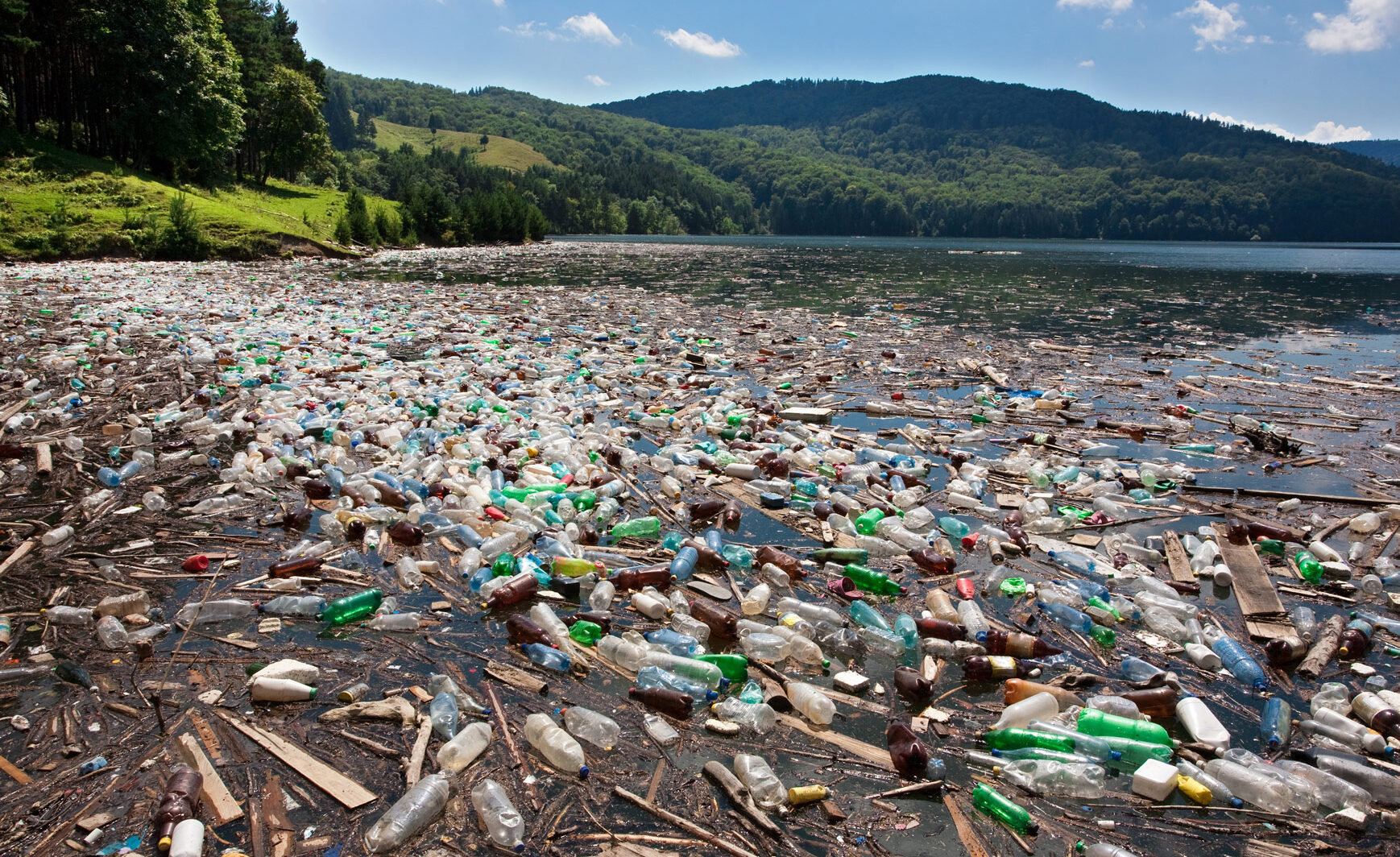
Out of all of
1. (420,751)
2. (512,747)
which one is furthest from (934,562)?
(420,751)

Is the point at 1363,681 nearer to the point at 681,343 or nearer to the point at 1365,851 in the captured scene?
the point at 1365,851

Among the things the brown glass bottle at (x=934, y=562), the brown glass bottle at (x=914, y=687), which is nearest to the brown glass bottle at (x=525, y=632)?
the brown glass bottle at (x=914, y=687)

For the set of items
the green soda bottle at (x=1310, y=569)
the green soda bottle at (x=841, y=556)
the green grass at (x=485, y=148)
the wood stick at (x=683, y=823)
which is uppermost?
the green grass at (x=485, y=148)

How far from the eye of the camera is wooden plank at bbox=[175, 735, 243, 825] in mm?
2846

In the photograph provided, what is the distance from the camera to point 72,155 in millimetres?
36062

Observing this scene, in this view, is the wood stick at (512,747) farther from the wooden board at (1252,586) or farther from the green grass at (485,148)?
the green grass at (485,148)

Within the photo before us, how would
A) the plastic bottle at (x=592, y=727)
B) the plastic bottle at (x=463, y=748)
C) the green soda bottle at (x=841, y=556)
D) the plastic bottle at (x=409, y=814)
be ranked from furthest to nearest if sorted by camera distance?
the green soda bottle at (x=841, y=556), the plastic bottle at (x=592, y=727), the plastic bottle at (x=463, y=748), the plastic bottle at (x=409, y=814)

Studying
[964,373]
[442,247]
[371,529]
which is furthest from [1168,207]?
[371,529]

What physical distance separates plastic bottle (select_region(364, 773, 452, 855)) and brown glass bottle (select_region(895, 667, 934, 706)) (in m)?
2.37

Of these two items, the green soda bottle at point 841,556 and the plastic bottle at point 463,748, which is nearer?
the plastic bottle at point 463,748

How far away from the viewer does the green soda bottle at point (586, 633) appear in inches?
169

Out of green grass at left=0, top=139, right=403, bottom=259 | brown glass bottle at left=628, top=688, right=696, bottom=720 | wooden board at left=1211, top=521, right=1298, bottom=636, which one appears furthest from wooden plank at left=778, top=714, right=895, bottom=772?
green grass at left=0, top=139, right=403, bottom=259

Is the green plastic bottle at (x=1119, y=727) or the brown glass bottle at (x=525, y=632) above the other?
the green plastic bottle at (x=1119, y=727)

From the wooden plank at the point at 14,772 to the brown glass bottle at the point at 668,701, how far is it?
260cm
